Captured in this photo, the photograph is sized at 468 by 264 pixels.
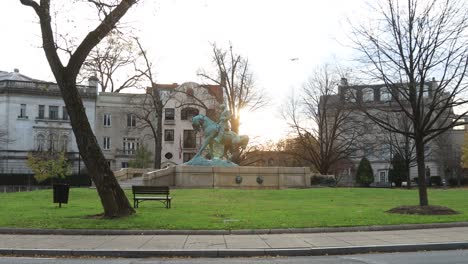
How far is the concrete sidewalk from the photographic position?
11.7 metres

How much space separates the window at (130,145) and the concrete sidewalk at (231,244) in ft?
229

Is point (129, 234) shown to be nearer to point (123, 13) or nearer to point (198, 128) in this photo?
point (123, 13)

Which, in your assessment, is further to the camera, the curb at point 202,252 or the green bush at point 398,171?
the green bush at point 398,171

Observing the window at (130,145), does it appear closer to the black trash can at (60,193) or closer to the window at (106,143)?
the window at (106,143)

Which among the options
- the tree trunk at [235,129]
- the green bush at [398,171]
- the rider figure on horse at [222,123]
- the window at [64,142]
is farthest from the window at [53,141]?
the green bush at [398,171]

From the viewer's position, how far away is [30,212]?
18906mm

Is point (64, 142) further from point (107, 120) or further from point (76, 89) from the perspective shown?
point (76, 89)

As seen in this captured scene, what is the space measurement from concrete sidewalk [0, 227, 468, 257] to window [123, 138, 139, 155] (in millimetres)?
69683

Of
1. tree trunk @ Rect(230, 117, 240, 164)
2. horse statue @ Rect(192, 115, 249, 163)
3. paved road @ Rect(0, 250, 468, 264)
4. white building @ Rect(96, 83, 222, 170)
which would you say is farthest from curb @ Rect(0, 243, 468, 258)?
white building @ Rect(96, 83, 222, 170)

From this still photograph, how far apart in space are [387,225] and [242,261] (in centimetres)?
645

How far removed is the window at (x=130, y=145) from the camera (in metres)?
83.1

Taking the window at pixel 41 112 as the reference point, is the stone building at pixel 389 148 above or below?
below

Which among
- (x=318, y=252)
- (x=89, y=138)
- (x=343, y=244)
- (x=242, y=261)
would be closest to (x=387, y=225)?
(x=343, y=244)

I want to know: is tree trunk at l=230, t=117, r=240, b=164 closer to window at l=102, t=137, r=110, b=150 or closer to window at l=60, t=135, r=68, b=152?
window at l=60, t=135, r=68, b=152
